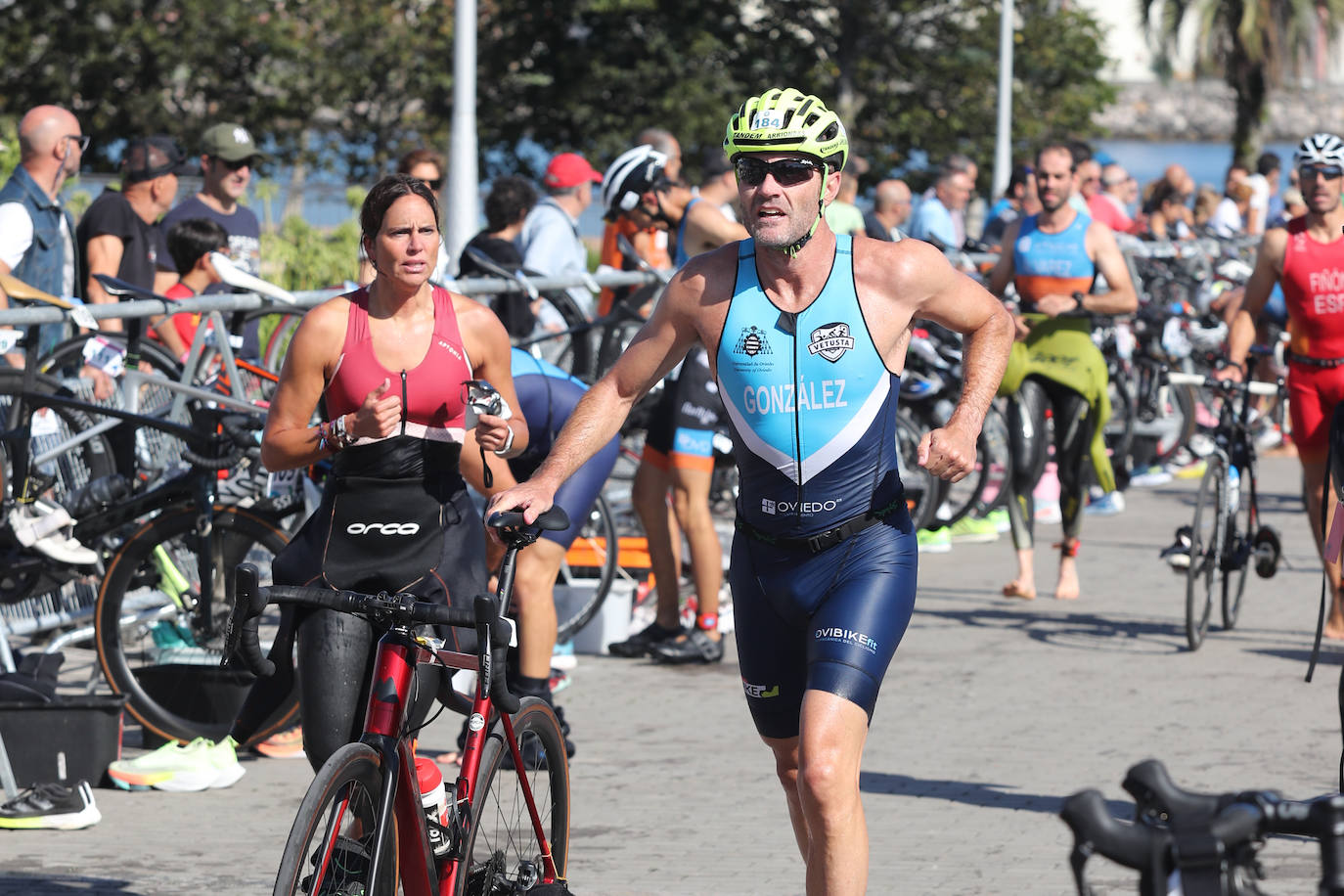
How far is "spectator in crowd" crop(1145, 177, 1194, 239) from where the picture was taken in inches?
727

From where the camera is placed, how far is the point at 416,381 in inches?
207

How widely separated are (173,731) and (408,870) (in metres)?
2.97

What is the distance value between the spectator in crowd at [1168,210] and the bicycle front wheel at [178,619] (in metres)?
12.8

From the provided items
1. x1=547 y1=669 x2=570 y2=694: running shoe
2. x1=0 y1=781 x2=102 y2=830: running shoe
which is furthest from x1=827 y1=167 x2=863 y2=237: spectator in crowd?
x1=0 y1=781 x2=102 y2=830: running shoe

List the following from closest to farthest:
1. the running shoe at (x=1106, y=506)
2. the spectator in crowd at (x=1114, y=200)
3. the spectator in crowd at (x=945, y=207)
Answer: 1. the running shoe at (x=1106, y=506)
2. the spectator in crowd at (x=945, y=207)
3. the spectator in crowd at (x=1114, y=200)

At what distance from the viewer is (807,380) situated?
468 centimetres

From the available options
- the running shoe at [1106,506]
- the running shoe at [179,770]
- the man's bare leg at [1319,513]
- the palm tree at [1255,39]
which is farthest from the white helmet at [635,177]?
the palm tree at [1255,39]

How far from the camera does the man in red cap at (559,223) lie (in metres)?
10.7

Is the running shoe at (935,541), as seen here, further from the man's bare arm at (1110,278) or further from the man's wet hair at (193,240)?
the man's wet hair at (193,240)

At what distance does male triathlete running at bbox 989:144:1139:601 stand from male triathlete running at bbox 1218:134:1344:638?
4.22 ft

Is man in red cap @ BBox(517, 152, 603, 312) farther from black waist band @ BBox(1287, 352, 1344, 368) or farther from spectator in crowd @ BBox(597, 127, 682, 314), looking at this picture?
black waist band @ BBox(1287, 352, 1344, 368)

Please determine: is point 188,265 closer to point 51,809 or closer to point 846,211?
point 51,809

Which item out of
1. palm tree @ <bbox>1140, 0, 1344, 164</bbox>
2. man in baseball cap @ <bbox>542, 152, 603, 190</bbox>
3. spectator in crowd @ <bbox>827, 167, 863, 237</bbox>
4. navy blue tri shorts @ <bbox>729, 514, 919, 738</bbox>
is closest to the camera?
navy blue tri shorts @ <bbox>729, 514, 919, 738</bbox>

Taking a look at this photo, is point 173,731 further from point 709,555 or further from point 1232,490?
point 1232,490
